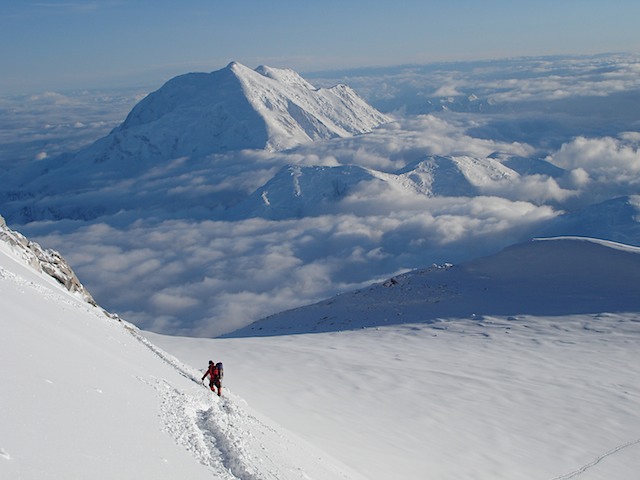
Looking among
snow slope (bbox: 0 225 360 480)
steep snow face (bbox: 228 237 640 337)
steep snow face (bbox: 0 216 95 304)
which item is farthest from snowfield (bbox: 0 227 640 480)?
steep snow face (bbox: 228 237 640 337)

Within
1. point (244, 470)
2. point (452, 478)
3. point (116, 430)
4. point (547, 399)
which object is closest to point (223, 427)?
point (244, 470)

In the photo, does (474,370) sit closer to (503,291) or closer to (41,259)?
(503,291)

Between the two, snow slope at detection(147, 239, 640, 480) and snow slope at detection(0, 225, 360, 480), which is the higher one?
snow slope at detection(0, 225, 360, 480)

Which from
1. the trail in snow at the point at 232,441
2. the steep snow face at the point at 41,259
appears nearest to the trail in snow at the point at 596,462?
the trail in snow at the point at 232,441

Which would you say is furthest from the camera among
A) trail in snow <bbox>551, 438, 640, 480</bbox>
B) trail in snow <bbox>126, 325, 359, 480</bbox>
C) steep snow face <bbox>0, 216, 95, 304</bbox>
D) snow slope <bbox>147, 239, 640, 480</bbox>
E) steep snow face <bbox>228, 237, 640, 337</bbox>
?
steep snow face <bbox>228, 237, 640, 337</bbox>

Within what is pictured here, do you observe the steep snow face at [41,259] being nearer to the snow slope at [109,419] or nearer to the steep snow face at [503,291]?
the snow slope at [109,419]

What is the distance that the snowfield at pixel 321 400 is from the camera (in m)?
7.99

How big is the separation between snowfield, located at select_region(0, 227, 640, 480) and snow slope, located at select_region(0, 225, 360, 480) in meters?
0.03

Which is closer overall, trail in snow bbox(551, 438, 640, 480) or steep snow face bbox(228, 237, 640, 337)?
trail in snow bbox(551, 438, 640, 480)

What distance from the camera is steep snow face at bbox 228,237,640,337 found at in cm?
3922

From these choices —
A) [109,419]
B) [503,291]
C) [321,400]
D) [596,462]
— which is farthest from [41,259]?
[503,291]

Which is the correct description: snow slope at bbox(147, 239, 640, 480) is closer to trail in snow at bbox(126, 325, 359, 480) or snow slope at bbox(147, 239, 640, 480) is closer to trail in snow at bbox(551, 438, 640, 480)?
trail in snow at bbox(551, 438, 640, 480)

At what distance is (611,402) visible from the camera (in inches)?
864

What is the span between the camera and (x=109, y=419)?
8.52 meters
